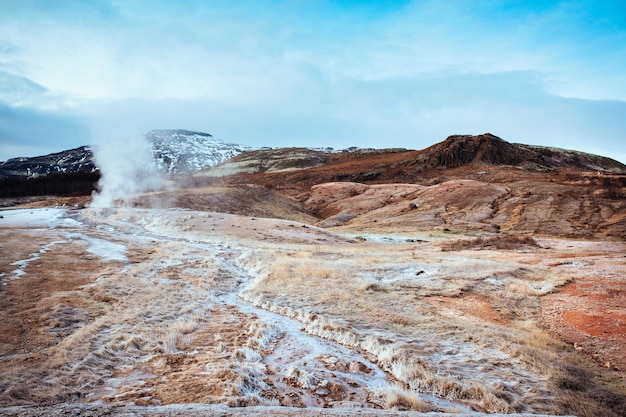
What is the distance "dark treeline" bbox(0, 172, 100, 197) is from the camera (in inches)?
3187

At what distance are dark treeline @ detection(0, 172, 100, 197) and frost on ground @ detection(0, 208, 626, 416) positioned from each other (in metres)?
73.0

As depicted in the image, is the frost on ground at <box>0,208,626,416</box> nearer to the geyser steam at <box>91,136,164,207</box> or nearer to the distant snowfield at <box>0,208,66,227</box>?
the distant snowfield at <box>0,208,66,227</box>

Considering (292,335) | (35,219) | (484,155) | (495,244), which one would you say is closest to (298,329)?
(292,335)

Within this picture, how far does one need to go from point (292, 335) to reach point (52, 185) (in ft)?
315

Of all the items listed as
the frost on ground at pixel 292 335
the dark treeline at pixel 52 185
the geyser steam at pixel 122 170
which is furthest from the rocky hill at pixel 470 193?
the dark treeline at pixel 52 185

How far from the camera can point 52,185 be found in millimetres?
84688

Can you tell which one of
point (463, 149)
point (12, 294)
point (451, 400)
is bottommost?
point (451, 400)

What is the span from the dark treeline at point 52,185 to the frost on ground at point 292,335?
7295cm

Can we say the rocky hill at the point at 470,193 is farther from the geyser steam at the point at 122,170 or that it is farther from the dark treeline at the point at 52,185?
the dark treeline at the point at 52,185

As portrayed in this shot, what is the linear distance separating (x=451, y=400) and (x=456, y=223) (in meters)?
43.8

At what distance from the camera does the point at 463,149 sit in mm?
96500

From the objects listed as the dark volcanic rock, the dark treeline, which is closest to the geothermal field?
the dark treeline

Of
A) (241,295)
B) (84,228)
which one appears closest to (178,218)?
(84,228)

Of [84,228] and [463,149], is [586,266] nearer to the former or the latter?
[84,228]
